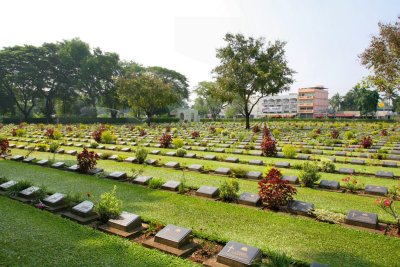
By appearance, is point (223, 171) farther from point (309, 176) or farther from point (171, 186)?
Answer: point (309, 176)

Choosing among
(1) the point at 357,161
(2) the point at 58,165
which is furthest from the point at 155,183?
(1) the point at 357,161

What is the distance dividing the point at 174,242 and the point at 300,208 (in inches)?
107

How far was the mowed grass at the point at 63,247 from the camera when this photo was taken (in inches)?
159

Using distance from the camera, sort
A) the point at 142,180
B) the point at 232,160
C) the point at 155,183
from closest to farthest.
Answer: the point at 155,183
the point at 142,180
the point at 232,160

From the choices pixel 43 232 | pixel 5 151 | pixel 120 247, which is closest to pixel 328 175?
pixel 120 247

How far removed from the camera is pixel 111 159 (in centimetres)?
1221

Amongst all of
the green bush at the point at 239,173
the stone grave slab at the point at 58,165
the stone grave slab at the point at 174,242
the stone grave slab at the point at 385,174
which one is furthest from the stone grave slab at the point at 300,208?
the stone grave slab at the point at 58,165

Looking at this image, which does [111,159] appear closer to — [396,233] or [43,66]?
[396,233]

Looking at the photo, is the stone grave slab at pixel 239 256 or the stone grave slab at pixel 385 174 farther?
the stone grave slab at pixel 385 174

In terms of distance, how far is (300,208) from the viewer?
19.3 feet

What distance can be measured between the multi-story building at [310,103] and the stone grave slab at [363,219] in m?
92.6

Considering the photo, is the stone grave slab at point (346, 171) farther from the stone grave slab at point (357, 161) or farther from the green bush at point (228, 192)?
the green bush at point (228, 192)

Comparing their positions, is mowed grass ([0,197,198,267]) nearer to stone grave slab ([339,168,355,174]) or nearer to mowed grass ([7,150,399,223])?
mowed grass ([7,150,399,223])

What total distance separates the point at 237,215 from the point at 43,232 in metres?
3.35
